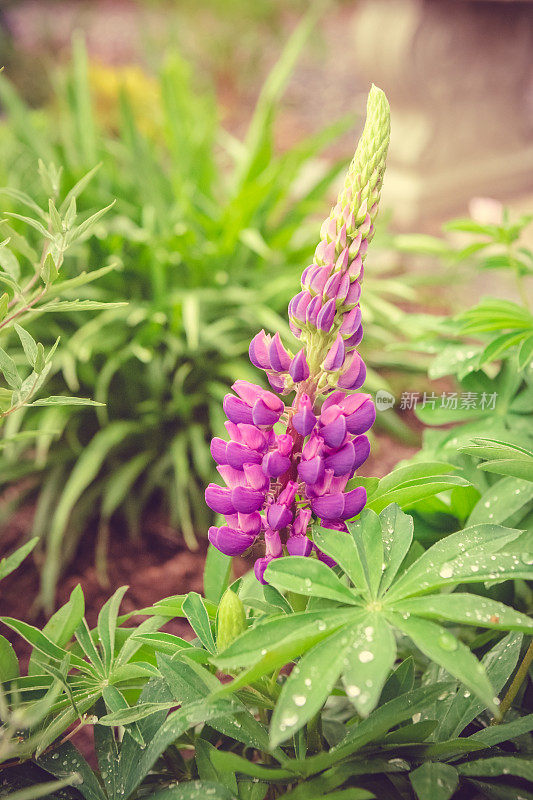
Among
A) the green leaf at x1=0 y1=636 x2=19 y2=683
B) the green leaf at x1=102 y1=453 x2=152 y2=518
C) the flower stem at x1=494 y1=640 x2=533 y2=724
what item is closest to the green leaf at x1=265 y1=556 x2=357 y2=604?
the flower stem at x1=494 y1=640 x2=533 y2=724

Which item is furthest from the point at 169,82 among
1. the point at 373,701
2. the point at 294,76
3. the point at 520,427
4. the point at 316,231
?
the point at 294,76

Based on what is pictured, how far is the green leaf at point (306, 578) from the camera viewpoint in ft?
1.78

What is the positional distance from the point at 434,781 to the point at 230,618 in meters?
0.22

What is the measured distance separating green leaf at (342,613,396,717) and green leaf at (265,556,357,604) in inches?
1.2

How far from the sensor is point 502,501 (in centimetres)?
76

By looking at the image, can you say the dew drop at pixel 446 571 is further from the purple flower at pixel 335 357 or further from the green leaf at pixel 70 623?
the green leaf at pixel 70 623

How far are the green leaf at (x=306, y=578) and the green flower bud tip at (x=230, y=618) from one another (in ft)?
0.18

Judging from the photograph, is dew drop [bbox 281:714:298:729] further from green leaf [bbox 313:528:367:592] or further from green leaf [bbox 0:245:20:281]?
green leaf [bbox 0:245:20:281]

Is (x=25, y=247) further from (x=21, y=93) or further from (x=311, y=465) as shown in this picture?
(x=21, y=93)

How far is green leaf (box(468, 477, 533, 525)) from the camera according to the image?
75 cm

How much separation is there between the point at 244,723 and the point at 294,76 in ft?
20.6

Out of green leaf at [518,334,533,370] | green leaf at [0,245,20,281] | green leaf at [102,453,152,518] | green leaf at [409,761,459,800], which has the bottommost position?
green leaf at [102,453,152,518]

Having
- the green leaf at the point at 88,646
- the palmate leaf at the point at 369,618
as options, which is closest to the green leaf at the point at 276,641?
the palmate leaf at the point at 369,618

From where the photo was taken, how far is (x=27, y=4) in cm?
729
